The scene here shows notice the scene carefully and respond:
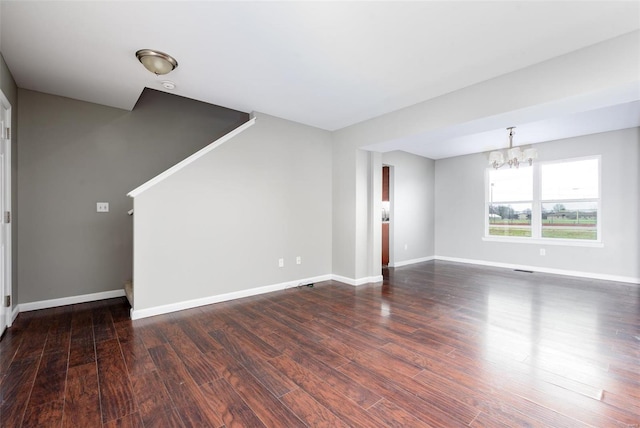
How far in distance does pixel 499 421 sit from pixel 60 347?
3.27 metres

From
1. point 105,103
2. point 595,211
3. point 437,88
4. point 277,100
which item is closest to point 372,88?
point 437,88

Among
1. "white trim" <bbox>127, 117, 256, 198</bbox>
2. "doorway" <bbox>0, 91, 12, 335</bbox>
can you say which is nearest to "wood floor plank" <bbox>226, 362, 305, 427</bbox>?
"white trim" <bbox>127, 117, 256, 198</bbox>

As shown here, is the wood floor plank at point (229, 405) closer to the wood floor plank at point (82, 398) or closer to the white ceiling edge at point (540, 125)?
the wood floor plank at point (82, 398)

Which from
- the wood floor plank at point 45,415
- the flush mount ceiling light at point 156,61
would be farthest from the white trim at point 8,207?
the wood floor plank at point 45,415

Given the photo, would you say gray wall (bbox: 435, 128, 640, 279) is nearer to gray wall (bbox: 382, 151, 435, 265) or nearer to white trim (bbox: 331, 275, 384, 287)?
gray wall (bbox: 382, 151, 435, 265)

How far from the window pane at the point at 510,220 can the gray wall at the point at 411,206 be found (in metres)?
1.35

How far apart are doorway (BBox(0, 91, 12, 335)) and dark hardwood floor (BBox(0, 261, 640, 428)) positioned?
26cm

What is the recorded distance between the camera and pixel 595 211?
5066mm

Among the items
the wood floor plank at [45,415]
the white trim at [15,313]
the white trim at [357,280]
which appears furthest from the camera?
the white trim at [357,280]

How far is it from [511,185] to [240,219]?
5657 mm

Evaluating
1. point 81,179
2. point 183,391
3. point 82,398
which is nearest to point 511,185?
point 183,391

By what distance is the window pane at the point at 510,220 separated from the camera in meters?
5.87

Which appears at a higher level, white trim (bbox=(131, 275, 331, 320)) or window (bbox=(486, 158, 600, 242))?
window (bbox=(486, 158, 600, 242))

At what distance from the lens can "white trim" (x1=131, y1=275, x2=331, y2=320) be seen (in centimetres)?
310
